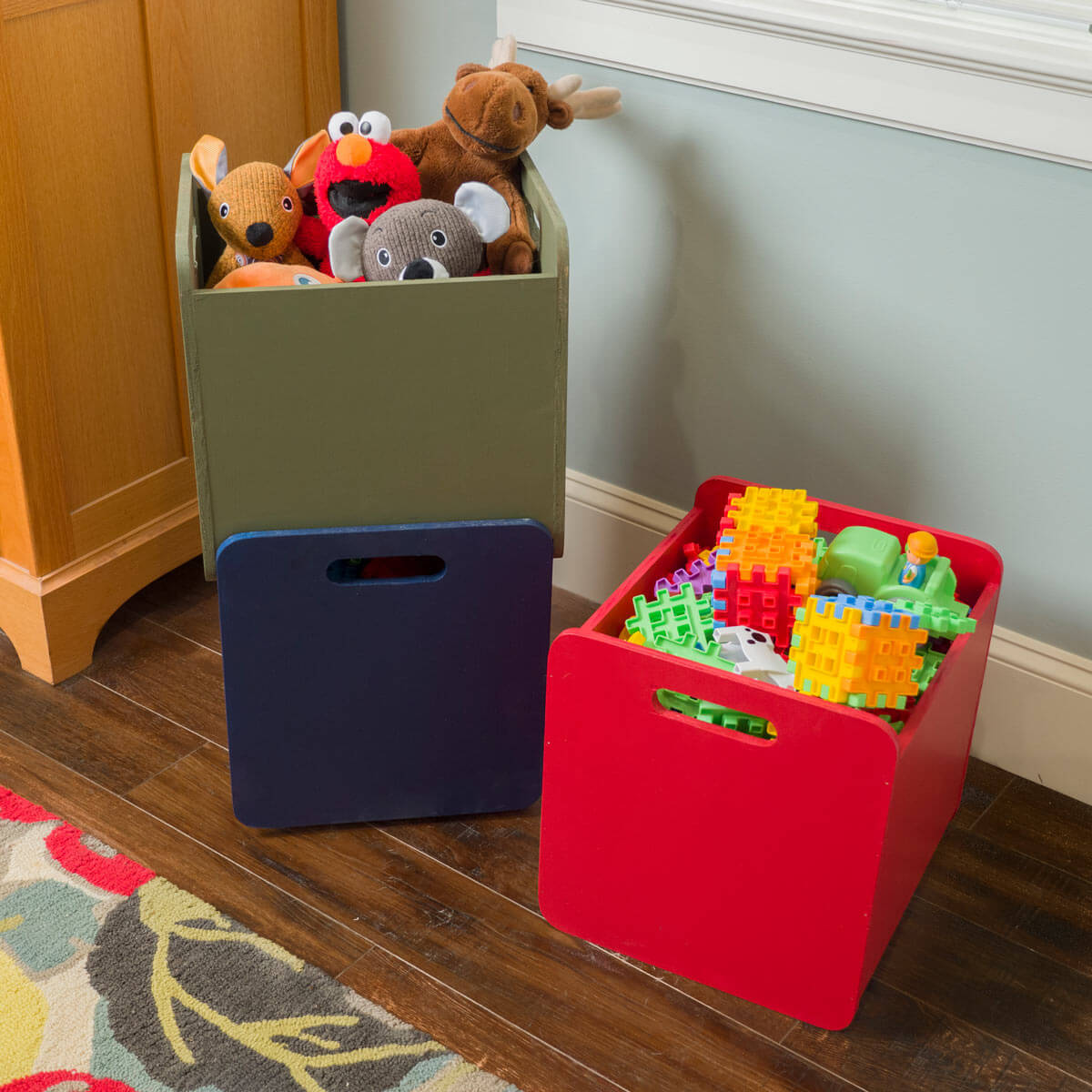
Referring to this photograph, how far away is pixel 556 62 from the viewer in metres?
1.51

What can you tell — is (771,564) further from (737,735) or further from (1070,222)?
(1070,222)

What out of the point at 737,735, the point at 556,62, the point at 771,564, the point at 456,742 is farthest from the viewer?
the point at 556,62

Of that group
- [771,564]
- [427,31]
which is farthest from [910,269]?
[427,31]

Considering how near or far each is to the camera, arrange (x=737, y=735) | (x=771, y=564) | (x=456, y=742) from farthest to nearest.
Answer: (x=456, y=742) < (x=771, y=564) < (x=737, y=735)

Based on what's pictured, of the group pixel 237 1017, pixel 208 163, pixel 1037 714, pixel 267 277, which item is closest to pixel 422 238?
pixel 267 277

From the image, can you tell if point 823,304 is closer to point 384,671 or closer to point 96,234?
point 384,671

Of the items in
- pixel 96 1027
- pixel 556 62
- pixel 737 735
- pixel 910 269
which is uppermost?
pixel 556 62

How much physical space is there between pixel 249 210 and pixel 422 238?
0.19 meters

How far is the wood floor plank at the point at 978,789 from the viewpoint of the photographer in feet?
4.63

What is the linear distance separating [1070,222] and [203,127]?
96 centimetres

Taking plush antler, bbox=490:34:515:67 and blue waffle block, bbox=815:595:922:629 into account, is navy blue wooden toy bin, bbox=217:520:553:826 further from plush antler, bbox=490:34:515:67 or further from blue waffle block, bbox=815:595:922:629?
plush antler, bbox=490:34:515:67

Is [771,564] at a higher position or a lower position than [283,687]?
higher

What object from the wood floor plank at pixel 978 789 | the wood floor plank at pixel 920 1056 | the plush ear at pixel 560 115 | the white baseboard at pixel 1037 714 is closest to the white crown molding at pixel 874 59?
the plush ear at pixel 560 115

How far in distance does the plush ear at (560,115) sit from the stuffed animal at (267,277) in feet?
1.05
